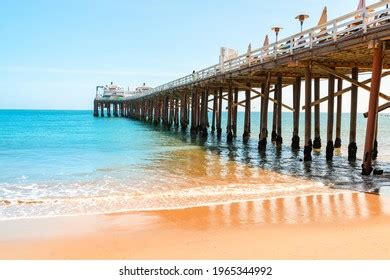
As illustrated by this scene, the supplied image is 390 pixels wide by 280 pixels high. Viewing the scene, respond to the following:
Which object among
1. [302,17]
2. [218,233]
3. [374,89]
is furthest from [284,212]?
[302,17]

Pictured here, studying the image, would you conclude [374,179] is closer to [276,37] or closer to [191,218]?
[191,218]

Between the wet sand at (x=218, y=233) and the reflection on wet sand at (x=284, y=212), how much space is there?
17mm

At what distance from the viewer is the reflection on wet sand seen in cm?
729

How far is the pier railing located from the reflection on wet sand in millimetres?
4407

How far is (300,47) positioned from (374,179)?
509cm

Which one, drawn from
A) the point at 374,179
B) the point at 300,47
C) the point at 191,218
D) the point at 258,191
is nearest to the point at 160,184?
the point at 258,191

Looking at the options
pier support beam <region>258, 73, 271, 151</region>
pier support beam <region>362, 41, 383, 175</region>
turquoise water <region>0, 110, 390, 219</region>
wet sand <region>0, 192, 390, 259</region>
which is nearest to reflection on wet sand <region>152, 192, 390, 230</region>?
wet sand <region>0, 192, 390, 259</region>

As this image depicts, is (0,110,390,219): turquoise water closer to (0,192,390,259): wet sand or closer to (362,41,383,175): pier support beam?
(0,192,390,259): wet sand

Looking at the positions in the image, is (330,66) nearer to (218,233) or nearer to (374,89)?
(374,89)

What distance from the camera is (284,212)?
797cm

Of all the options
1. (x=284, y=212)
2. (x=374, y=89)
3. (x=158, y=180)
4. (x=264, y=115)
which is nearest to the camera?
(x=284, y=212)

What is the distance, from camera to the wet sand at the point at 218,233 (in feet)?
18.6

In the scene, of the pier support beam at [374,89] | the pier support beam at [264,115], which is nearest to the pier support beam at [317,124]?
the pier support beam at [264,115]

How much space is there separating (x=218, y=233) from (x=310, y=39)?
844 centimetres
